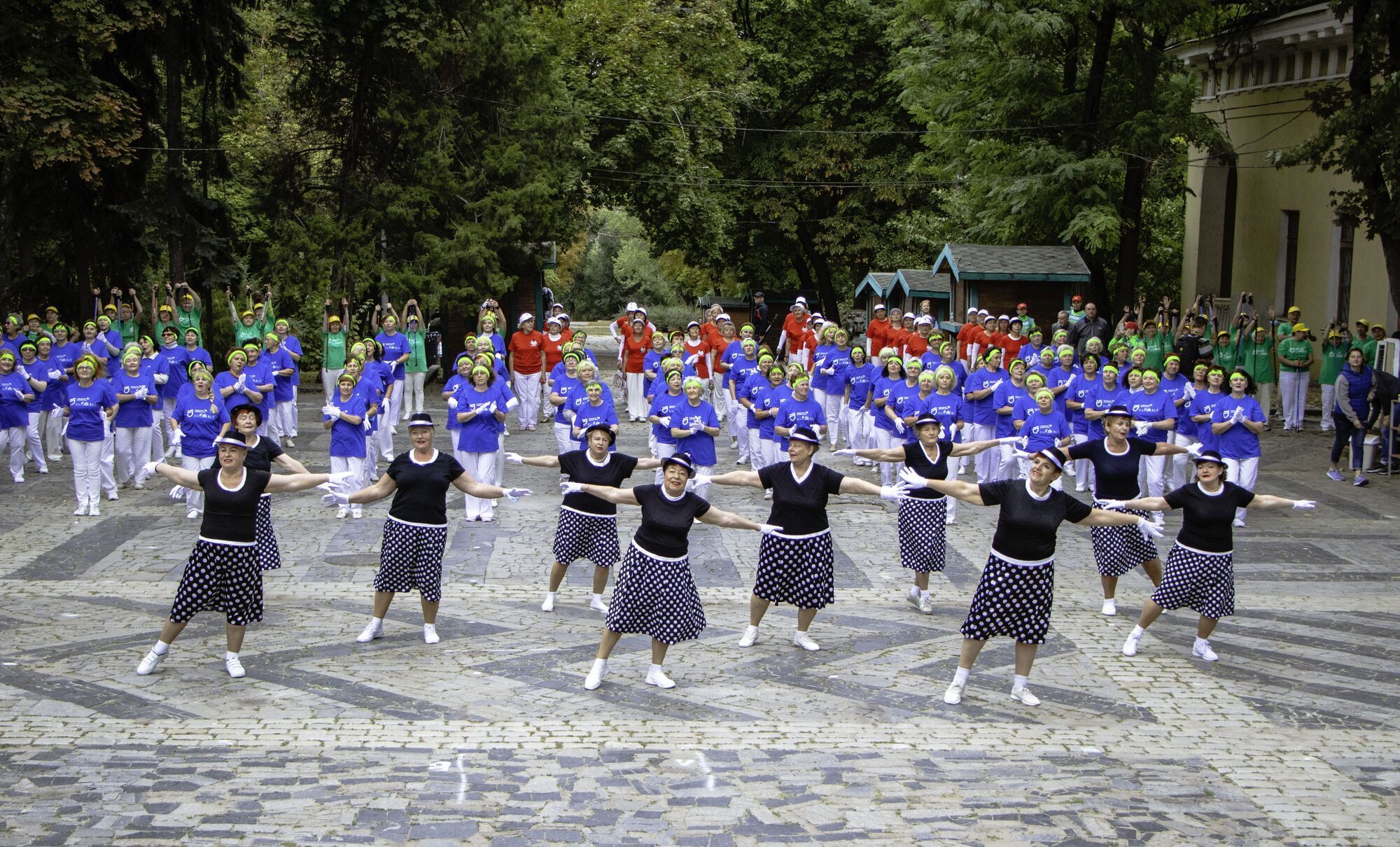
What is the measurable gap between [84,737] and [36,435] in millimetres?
11138

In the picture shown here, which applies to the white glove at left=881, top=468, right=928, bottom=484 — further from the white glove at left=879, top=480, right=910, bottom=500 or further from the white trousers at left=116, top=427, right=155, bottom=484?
the white trousers at left=116, top=427, right=155, bottom=484

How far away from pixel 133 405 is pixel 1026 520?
1197 centimetres

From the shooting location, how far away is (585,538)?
11.4 meters

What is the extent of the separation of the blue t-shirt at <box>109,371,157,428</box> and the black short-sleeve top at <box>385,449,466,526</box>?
7600mm

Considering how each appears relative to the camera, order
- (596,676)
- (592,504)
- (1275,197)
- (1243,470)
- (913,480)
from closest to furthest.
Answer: (596,676), (913,480), (592,504), (1243,470), (1275,197)

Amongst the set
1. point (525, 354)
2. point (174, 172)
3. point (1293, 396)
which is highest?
point (174, 172)

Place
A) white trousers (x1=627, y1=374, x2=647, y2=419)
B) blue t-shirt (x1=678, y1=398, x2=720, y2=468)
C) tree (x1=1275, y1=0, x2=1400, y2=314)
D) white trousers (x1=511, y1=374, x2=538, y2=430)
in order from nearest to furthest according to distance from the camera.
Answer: blue t-shirt (x1=678, y1=398, x2=720, y2=468), tree (x1=1275, y1=0, x2=1400, y2=314), white trousers (x1=511, y1=374, x2=538, y2=430), white trousers (x1=627, y1=374, x2=647, y2=419)

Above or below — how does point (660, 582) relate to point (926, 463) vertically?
below

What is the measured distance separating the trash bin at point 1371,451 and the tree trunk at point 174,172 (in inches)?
872

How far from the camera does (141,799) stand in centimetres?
760

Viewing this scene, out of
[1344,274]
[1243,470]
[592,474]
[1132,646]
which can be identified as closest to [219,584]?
[592,474]

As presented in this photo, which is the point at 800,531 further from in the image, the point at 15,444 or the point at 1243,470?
the point at 15,444

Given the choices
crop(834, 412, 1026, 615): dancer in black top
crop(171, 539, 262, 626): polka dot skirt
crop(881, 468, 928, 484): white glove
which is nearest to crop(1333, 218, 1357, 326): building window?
crop(834, 412, 1026, 615): dancer in black top

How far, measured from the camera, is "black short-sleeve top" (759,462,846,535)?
34.0 feet
